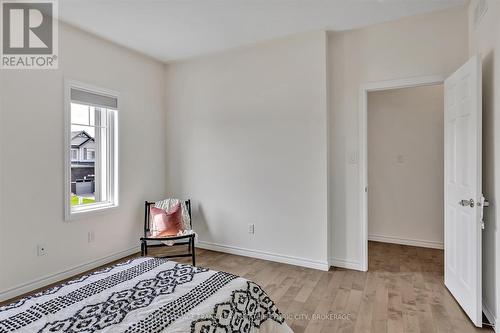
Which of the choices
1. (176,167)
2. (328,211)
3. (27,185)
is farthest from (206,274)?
(176,167)

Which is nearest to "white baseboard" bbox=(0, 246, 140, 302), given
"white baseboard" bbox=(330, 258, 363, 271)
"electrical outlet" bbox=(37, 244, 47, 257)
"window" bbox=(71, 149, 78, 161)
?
"electrical outlet" bbox=(37, 244, 47, 257)

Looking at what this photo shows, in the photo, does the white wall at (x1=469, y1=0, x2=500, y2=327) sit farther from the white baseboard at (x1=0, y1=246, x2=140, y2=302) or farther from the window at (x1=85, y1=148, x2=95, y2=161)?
the window at (x1=85, y1=148, x2=95, y2=161)

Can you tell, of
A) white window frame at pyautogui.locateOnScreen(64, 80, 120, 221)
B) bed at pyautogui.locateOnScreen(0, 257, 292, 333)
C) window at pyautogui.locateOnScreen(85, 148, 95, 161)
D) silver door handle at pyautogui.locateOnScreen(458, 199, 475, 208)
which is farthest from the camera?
window at pyautogui.locateOnScreen(85, 148, 95, 161)

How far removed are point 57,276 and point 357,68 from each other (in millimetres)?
3822

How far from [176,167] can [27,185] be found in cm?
183

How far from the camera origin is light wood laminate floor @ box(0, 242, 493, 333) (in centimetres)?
211

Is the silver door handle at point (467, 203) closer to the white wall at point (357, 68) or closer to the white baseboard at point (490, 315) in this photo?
the white baseboard at point (490, 315)

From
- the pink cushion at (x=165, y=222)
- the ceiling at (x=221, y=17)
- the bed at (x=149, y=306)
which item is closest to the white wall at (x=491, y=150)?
the ceiling at (x=221, y=17)

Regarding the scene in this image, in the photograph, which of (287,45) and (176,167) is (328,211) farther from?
(176,167)

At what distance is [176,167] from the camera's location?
164 inches

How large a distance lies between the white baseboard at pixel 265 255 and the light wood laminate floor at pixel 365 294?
8 centimetres

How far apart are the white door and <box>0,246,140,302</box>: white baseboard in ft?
11.8

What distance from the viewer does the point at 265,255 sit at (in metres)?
3.49

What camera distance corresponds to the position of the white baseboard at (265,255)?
10.4ft
